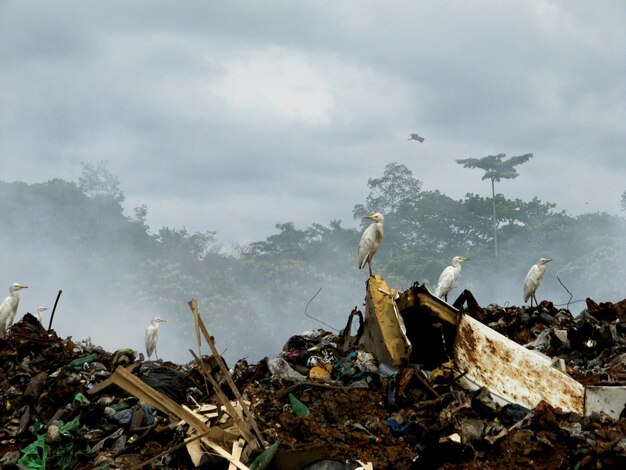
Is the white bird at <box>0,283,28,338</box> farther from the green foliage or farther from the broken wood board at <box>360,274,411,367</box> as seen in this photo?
the green foliage

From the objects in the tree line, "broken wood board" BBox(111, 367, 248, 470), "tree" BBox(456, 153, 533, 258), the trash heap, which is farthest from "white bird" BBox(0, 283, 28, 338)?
"tree" BBox(456, 153, 533, 258)

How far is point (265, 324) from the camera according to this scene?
104ft

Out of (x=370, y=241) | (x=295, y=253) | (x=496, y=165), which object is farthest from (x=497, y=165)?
(x=370, y=241)

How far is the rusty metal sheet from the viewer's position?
20.1ft

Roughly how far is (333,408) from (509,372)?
1675mm

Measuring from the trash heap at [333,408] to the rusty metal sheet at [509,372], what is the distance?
0.23 feet

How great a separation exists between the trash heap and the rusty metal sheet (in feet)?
0.23

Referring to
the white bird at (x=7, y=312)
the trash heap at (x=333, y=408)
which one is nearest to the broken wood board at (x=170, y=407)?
the trash heap at (x=333, y=408)

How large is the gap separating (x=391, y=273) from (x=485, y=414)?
30510 mm

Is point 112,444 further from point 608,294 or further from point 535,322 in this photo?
point 608,294

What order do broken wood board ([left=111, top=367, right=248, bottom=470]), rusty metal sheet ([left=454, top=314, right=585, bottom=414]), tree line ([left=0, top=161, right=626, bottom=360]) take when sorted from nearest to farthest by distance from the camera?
broken wood board ([left=111, top=367, right=248, bottom=470]), rusty metal sheet ([left=454, top=314, right=585, bottom=414]), tree line ([left=0, top=161, right=626, bottom=360])

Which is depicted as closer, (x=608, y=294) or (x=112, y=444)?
(x=112, y=444)

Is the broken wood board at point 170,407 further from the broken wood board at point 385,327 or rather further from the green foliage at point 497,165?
the green foliage at point 497,165

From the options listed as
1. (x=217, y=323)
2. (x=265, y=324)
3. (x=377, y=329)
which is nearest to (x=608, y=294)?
(x=265, y=324)
